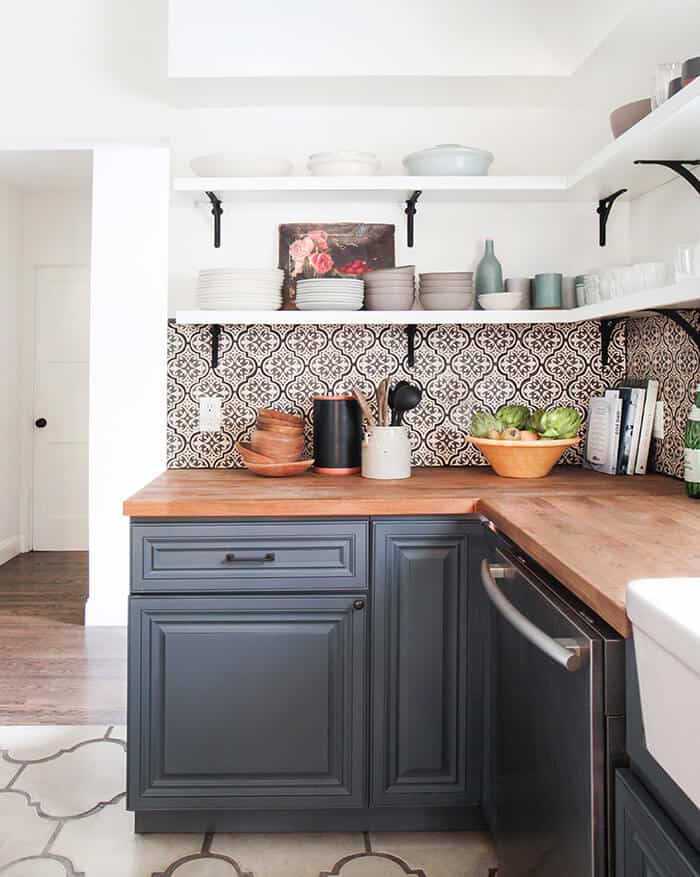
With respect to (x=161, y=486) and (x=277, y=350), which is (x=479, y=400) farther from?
(x=161, y=486)

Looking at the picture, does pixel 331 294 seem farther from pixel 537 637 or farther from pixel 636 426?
pixel 537 637

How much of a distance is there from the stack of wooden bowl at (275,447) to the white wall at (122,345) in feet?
4.58

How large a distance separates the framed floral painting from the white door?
3252 millimetres

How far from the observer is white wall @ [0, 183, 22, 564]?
5141mm

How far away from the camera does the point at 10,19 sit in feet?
11.4

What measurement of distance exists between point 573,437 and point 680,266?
0.73 metres

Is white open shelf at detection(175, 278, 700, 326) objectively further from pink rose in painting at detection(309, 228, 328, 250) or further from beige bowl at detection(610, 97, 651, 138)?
beige bowl at detection(610, 97, 651, 138)

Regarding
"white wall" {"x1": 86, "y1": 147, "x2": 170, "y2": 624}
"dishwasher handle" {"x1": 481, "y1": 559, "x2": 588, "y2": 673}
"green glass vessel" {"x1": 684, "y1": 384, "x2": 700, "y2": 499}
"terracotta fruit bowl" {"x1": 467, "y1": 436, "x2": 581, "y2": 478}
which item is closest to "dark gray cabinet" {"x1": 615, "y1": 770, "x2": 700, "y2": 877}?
"dishwasher handle" {"x1": 481, "y1": 559, "x2": 588, "y2": 673}

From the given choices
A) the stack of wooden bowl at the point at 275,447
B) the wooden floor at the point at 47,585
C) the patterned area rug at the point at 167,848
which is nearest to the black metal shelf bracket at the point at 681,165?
the stack of wooden bowl at the point at 275,447

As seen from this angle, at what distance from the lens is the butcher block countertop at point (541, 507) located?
1269mm

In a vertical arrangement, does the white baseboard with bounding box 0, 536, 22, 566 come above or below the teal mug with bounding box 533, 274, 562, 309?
below

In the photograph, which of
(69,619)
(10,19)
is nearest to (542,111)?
(10,19)

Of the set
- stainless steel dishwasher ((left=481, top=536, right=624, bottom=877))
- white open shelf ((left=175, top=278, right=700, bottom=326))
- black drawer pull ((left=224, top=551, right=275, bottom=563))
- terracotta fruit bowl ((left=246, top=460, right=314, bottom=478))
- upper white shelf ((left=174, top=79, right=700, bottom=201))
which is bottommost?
stainless steel dishwasher ((left=481, top=536, right=624, bottom=877))

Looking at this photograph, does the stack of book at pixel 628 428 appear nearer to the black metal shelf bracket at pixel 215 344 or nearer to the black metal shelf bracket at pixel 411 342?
the black metal shelf bracket at pixel 411 342
